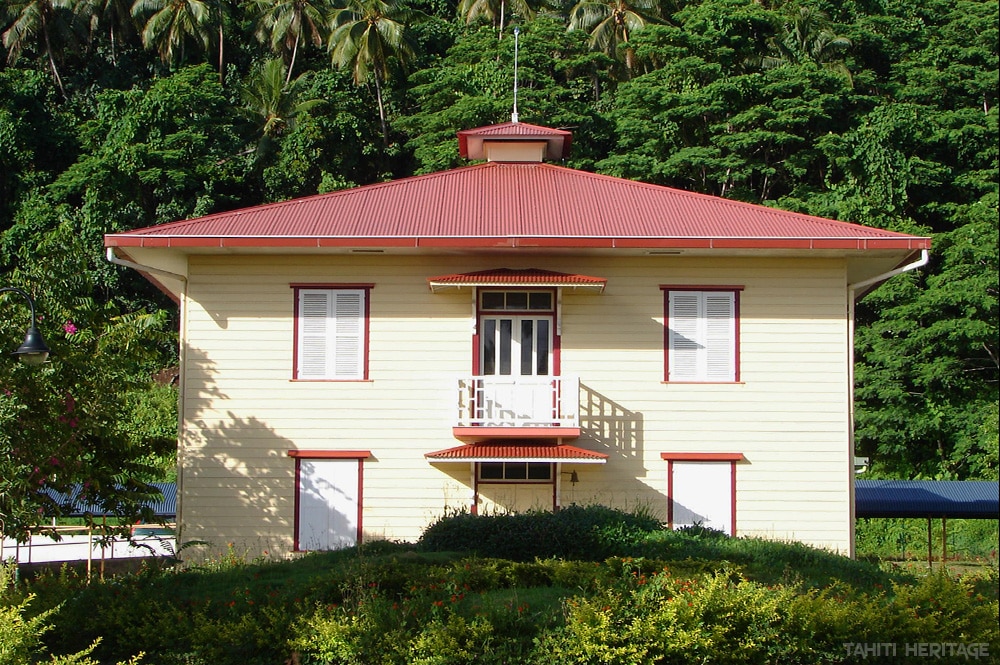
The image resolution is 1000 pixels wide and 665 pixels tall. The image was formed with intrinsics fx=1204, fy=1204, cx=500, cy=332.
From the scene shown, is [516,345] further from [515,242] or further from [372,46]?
[372,46]

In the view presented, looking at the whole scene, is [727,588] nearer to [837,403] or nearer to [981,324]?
[837,403]

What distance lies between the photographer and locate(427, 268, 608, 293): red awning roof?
1962 cm

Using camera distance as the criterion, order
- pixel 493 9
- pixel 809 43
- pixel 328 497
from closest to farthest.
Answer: pixel 328 497 < pixel 809 43 < pixel 493 9

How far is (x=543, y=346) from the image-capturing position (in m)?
20.7

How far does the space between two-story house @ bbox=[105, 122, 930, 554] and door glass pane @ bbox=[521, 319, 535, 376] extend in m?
0.02

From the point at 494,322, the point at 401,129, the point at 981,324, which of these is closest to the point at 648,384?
the point at 494,322

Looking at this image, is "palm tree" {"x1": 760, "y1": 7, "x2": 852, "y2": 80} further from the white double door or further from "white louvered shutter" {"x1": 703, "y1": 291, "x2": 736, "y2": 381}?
the white double door

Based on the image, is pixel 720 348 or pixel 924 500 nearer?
pixel 720 348

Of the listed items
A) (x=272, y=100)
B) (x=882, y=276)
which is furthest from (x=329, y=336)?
(x=272, y=100)

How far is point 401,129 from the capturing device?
49.2 meters

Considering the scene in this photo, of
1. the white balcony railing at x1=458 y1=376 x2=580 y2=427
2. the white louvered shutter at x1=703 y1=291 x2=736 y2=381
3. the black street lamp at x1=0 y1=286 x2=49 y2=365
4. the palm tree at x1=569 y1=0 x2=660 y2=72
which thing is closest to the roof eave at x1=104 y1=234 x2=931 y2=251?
the white louvered shutter at x1=703 y1=291 x2=736 y2=381

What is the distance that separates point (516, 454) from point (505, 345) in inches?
83.1

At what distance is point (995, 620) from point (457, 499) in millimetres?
9544

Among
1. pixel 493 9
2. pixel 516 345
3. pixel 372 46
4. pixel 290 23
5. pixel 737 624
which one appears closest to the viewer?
pixel 737 624
